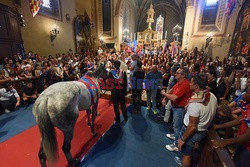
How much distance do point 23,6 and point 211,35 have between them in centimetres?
1516

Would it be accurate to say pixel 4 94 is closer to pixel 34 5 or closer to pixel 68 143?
pixel 68 143

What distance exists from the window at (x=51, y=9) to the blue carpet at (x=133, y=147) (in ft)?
34.3

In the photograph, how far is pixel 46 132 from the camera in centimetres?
173

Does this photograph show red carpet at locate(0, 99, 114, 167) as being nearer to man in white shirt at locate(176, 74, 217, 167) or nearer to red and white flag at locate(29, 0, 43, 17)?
man in white shirt at locate(176, 74, 217, 167)

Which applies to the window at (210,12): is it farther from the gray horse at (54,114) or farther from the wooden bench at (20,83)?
the wooden bench at (20,83)

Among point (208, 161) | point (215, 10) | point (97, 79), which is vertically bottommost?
point (208, 161)

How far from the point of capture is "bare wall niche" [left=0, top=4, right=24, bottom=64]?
20.0ft

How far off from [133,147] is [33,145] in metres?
2.13

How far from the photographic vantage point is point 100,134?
295cm

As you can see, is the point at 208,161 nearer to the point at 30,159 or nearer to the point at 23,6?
the point at 30,159

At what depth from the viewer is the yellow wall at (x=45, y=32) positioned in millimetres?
7868

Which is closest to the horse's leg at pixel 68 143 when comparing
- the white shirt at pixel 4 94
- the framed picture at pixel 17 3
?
the white shirt at pixel 4 94

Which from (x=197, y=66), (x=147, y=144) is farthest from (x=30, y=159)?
(x=197, y=66)

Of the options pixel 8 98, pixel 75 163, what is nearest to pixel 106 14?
pixel 8 98
